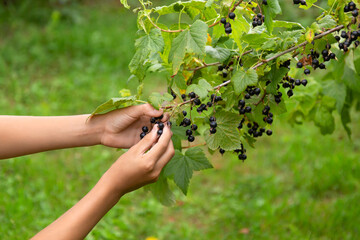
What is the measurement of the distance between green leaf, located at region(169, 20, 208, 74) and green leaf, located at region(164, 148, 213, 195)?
1.65 feet

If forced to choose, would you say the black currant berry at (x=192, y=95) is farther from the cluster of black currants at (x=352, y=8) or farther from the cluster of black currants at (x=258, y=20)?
the cluster of black currants at (x=352, y=8)

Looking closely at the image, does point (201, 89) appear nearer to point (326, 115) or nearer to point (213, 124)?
point (213, 124)

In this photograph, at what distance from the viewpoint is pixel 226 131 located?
1.77 m

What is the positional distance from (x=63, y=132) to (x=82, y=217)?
52 centimetres

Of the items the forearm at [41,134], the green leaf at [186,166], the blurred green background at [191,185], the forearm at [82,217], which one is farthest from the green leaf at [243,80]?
the blurred green background at [191,185]

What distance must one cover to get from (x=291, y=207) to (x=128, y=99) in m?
2.22


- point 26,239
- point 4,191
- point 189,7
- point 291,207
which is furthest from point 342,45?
point 4,191

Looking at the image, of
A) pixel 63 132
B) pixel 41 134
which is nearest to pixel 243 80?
pixel 63 132

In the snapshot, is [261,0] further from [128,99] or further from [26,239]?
[26,239]

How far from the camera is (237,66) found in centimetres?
175

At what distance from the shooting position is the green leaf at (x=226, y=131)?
177cm

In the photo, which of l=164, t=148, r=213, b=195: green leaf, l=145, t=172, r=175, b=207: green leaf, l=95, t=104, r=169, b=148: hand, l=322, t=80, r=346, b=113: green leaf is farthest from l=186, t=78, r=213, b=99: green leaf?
l=322, t=80, r=346, b=113: green leaf

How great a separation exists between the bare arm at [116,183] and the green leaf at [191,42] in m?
0.28

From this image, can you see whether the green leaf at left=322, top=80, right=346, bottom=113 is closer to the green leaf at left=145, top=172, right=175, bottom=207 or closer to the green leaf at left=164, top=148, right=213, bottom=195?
the green leaf at left=164, top=148, right=213, bottom=195
